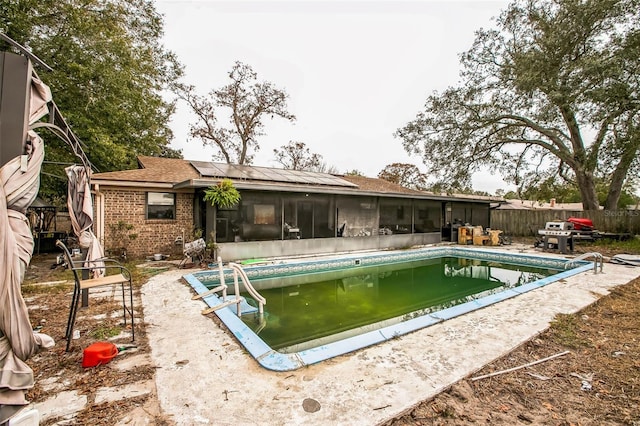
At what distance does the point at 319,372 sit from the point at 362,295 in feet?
12.7

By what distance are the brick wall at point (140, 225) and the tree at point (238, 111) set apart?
36.7 feet

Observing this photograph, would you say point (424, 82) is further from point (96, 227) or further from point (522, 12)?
point (96, 227)

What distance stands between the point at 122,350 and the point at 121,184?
21.5 feet

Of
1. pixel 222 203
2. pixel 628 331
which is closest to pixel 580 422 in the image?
pixel 628 331

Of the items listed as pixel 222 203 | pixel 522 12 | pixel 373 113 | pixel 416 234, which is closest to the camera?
pixel 222 203

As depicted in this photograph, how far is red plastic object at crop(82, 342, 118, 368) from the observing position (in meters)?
2.61

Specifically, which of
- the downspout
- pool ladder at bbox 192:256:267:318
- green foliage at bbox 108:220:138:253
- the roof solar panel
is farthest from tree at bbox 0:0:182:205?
pool ladder at bbox 192:256:267:318

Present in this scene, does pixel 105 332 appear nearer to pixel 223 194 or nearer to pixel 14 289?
pixel 14 289

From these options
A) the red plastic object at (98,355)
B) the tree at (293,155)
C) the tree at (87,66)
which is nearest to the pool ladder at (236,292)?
the red plastic object at (98,355)

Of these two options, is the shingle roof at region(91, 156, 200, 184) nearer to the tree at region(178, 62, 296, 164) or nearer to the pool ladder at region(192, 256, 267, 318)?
the pool ladder at region(192, 256, 267, 318)

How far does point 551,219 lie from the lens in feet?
50.4

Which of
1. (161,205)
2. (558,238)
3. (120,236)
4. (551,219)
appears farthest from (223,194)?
(551,219)

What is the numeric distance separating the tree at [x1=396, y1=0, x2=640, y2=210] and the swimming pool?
245 inches

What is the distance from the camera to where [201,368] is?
2.64 meters
